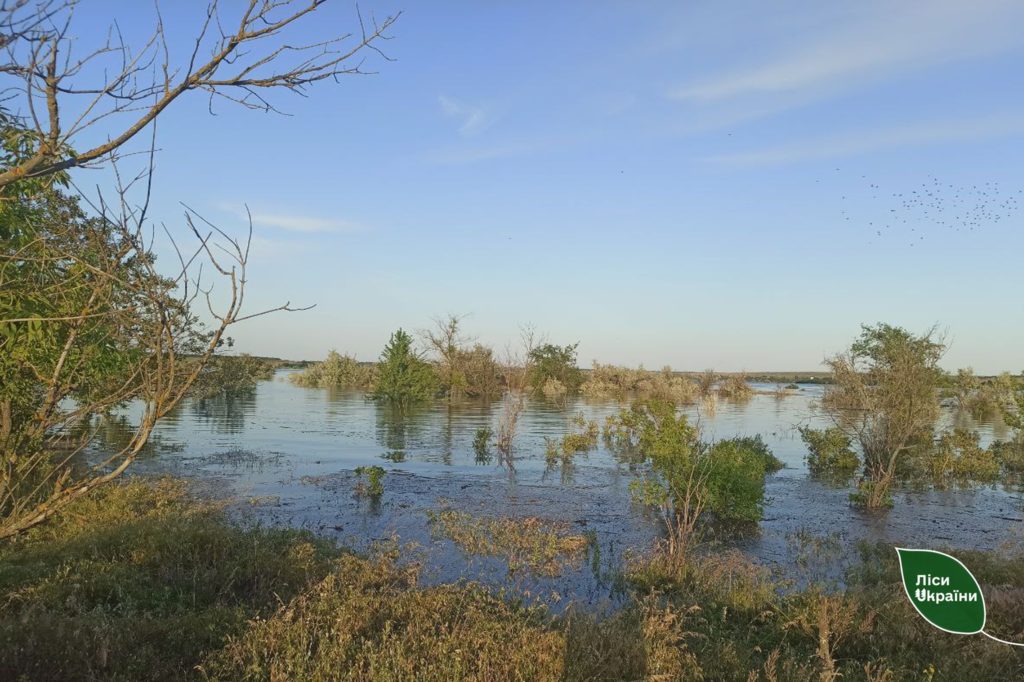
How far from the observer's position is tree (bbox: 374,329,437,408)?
41938mm

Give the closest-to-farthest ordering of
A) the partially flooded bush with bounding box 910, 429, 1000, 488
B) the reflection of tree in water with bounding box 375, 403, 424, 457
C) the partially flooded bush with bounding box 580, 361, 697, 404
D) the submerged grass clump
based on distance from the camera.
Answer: the submerged grass clump
the partially flooded bush with bounding box 910, 429, 1000, 488
the reflection of tree in water with bounding box 375, 403, 424, 457
the partially flooded bush with bounding box 580, 361, 697, 404

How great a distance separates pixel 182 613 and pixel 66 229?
15.0 feet

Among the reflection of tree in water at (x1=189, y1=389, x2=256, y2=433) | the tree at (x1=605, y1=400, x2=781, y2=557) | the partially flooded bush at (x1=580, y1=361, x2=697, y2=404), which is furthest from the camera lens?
the partially flooded bush at (x1=580, y1=361, x2=697, y2=404)

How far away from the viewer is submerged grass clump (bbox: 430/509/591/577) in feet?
32.9

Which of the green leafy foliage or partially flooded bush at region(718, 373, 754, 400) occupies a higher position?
partially flooded bush at region(718, 373, 754, 400)

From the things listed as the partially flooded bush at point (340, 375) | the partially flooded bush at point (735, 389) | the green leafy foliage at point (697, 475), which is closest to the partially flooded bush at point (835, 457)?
the green leafy foliage at point (697, 475)

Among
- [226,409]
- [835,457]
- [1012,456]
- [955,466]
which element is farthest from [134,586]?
[226,409]

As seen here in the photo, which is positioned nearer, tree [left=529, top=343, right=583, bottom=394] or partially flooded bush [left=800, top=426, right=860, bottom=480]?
partially flooded bush [left=800, top=426, right=860, bottom=480]

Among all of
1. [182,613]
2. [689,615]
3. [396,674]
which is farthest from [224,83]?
[689,615]

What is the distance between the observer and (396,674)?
15.8 feet

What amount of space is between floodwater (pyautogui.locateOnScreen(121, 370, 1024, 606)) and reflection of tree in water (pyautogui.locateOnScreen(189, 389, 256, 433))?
41cm

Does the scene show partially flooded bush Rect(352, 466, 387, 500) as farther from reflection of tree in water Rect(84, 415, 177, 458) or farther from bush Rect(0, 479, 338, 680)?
reflection of tree in water Rect(84, 415, 177, 458)

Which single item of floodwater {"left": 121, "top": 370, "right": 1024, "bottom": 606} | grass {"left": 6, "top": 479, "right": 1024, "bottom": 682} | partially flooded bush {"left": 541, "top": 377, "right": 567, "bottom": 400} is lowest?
floodwater {"left": 121, "top": 370, "right": 1024, "bottom": 606}

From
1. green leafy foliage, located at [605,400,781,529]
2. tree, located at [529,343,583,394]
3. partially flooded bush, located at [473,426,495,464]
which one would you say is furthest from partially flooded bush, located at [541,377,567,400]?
green leafy foliage, located at [605,400,781,529]
